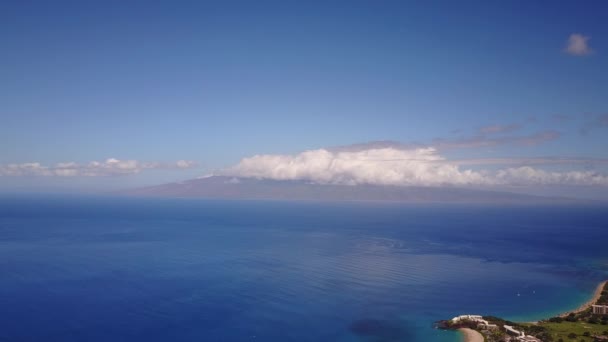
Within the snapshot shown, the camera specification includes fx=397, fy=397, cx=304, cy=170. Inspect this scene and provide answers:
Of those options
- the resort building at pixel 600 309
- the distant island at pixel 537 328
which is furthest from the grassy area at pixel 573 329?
the resort building at pixel 600 309

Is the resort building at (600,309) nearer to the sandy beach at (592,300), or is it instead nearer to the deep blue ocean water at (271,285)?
the sandy beach at (592,300)

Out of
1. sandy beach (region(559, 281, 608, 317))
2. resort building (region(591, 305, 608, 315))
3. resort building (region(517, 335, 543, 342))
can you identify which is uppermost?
resort building (region(517, 335, 543, 342))

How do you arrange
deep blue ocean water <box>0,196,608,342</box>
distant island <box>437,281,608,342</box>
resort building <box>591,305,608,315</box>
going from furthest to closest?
resort building <box>591,305,608,315</box>, deep blue ocean water <box>0,196,608,342</box>, distant island <box>437,281,608,342</box>

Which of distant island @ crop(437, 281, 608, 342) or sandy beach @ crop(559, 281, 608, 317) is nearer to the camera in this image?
distant island @ crop(437, 281, 608, 342)

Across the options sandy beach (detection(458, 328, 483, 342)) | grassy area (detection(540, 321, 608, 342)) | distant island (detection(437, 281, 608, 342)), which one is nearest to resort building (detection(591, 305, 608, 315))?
distant island (detection(437, 281, 608, 342))

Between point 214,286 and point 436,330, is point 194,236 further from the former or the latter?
point 436,330

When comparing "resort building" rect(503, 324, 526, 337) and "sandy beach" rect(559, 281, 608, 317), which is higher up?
"resort building" rect(503, 324, 526, 337)

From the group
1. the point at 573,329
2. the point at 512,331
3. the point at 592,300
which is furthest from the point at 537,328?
the point at 592,300

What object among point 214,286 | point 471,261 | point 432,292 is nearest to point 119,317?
point 214,286

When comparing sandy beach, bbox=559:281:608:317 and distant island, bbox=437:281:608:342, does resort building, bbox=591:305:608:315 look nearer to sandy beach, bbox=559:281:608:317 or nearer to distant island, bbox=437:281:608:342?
distant island, bbox=437:281:608:342
